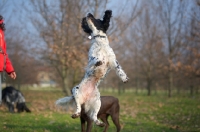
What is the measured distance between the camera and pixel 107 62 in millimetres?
4004

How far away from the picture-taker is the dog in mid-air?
392 cm

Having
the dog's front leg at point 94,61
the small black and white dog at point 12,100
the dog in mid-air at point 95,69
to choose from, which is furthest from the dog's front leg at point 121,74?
the small black and white dog at point 12,100

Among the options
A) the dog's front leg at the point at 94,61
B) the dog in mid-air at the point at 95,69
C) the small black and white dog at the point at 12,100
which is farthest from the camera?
the small black and white dog at the point at 12,100

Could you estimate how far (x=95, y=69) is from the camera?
3.96m

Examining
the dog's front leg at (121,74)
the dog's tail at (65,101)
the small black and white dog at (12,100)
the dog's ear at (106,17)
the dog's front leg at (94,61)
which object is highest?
the dog's ear at (106,17)

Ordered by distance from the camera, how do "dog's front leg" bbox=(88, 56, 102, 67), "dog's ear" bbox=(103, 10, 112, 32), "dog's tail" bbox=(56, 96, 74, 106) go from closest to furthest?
"dog's front leg" bbox=(88, 56, 102, 67) → "dog's tail" bbox=(56, 96, 74, 106) → "dog's ear" bbox=(103, 10, 112, 32)

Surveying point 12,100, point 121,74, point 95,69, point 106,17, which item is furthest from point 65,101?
point 12,100

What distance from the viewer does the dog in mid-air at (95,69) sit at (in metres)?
3.92

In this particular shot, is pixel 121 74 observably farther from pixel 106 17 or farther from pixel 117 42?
pixel 117 42

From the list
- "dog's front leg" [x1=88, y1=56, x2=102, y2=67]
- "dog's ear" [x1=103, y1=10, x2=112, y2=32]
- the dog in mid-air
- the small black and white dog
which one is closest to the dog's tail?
the dog in mid-air

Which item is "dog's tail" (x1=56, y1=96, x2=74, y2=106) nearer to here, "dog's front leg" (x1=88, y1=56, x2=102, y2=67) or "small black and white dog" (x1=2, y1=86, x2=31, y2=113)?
"dog's front leg" (x1=88, y1=56, x2=102, y2=67)

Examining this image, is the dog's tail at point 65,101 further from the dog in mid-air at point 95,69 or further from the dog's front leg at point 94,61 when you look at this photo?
the dog's front leg at point 94,61

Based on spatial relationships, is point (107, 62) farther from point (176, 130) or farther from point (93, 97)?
point (176, 130)

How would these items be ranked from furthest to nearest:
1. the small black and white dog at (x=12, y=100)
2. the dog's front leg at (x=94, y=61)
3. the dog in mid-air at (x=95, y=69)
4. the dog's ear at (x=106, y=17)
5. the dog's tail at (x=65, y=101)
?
the small black and white dog at (x=12, y=100)
the dog's ear at (x=106, y=17)
the dog's tail at (x=65, y=101)
the dog in mid-air at (x=95, y=69)
the dog's front leg at (x=94, y=61)
